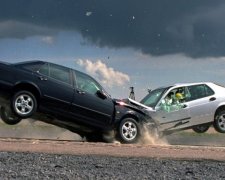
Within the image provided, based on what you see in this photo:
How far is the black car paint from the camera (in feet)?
41.2

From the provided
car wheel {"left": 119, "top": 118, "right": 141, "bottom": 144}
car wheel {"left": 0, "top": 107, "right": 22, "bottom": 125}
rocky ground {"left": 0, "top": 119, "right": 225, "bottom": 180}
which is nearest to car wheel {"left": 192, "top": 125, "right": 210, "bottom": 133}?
car wheel {"left": 119, "top": 118, "right": 141, "bottom": 144}

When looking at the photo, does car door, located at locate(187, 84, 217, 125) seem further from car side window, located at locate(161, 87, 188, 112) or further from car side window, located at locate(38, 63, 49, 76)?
car side window, located at locate(38, 63, 49, 76)

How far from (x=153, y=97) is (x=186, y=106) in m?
1.01

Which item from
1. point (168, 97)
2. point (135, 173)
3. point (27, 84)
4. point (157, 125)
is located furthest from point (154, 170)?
point (168, 97)

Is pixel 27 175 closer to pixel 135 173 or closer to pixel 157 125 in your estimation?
pixel 135 173

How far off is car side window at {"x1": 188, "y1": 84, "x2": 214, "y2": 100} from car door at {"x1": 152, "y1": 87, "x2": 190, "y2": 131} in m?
0.36

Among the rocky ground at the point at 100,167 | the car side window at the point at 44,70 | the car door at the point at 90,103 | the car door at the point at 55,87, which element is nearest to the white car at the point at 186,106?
the car door at the point at 90,103

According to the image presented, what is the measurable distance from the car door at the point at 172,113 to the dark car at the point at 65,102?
113 cm

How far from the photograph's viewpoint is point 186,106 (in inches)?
617

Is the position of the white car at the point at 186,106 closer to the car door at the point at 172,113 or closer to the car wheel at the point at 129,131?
the car door at the point at 172,113

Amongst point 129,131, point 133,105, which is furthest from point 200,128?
point 129,131

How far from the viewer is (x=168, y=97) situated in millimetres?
15570

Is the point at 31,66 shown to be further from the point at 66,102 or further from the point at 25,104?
the point at 66,102

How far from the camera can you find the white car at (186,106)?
15266 millimetres
